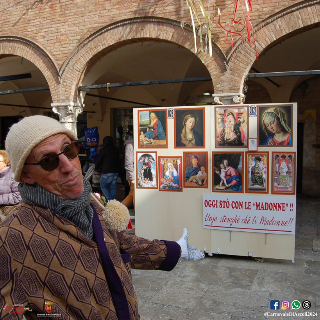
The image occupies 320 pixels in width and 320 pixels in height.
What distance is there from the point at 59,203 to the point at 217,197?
3820 millimetres

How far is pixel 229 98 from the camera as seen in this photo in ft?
21.7

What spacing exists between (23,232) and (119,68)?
1025 cm

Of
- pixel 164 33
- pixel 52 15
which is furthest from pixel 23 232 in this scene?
pixel 52 15

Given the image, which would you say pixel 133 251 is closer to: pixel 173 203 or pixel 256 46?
pixel 173 203

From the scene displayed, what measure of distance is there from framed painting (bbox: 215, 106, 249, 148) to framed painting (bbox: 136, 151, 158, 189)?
105 cm

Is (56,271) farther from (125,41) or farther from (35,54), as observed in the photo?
(35,54)

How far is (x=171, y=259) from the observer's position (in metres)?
2.01

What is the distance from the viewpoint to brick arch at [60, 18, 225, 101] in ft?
22.0

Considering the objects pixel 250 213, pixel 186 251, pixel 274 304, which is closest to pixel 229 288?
pixel 274 304

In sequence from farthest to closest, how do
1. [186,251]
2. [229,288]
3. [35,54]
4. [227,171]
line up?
[35,54], [227,171], [229,288], [186,251]

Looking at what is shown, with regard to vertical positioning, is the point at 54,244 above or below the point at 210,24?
below

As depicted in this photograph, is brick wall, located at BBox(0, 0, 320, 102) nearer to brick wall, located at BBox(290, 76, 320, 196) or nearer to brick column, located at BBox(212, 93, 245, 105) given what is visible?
brick column, located at BBox(212, 93, 245, 105)

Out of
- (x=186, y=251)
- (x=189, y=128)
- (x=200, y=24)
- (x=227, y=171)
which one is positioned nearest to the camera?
(x=186, y=251)

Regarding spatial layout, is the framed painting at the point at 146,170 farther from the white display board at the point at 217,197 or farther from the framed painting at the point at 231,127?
the framed painting at the point at 231,127
